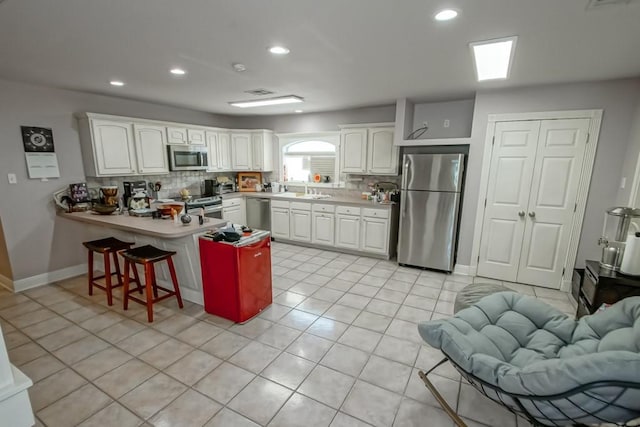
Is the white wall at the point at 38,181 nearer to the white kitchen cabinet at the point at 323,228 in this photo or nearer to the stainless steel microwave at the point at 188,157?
the stainless steel microwave at the point at 188,157

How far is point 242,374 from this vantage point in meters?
2.16

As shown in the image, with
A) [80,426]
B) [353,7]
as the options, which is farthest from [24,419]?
[353,7]

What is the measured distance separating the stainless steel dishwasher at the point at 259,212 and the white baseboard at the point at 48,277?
2631 millimetres

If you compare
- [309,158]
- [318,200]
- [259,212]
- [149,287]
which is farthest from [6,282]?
[309,158]

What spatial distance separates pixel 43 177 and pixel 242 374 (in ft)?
11.5

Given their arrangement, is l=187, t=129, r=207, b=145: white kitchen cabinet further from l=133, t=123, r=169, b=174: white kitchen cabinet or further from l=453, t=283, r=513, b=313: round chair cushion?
l=453, t=283, r=513, b=313: round chair cushion

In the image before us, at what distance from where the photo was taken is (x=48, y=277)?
3723 mm

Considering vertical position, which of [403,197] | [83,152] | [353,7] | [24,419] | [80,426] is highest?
[353,7]

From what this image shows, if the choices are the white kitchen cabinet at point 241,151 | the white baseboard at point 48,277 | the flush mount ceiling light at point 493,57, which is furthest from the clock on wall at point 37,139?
the flush mount ceiling light at point 493,57

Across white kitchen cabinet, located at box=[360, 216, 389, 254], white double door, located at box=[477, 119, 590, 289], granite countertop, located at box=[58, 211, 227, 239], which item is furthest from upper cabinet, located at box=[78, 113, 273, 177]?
white double door, located at box=[477, 119, 590, 289]

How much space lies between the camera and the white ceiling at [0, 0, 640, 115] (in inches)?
66.2

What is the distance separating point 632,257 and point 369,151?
3266 millimetres

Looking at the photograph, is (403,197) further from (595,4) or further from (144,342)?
(144,342)

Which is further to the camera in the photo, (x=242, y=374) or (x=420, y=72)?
(x=420, y=72)
